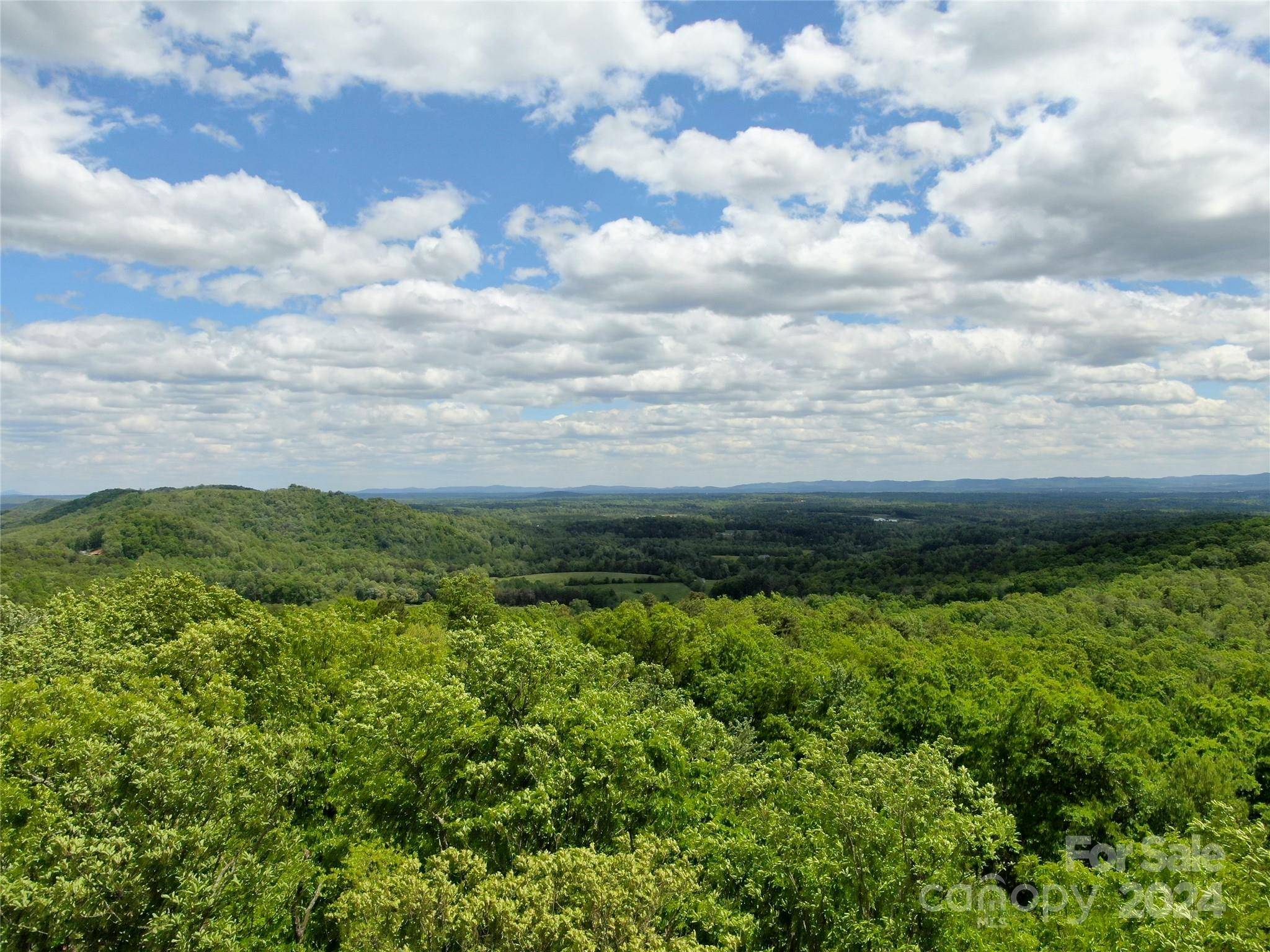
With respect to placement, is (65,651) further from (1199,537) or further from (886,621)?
(1199,537)

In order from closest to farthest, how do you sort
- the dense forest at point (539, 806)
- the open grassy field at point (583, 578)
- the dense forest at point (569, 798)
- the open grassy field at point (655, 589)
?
the dense forest at point (539, 806), the dense forest at point (569, 798), the open grassy field at point (655, 589), the open grassy field at point (583, 578)

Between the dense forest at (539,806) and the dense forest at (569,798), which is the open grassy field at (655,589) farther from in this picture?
the dense forest at (539,806)

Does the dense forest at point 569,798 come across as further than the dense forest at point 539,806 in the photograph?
Yes

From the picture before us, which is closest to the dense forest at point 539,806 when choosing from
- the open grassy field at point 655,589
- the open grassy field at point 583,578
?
the open grassy field at point 655,589

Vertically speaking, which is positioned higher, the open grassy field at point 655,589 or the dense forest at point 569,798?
the dense forest at point 569,798

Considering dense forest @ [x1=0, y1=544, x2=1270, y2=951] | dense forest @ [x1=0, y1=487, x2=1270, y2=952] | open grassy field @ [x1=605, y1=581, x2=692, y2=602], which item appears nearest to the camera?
dense forest @ [x1=0, y1=544, x2=1270, y2=951]

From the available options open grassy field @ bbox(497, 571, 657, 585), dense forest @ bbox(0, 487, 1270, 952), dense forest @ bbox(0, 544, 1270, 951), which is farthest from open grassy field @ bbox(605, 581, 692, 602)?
dense forest @ bbox(0, 544, 1270, 951)

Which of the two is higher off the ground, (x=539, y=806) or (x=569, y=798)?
(x=539, y=806)

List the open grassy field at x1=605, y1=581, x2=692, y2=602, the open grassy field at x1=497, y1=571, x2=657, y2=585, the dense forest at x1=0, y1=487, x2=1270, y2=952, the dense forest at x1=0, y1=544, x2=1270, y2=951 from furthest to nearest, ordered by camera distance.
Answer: the open grassy field at x1=497, y1=571, x2=657, y2=585 → the open grassy field at x1=605, y1=581, x2=692, y2=602 → the dense forest at x1=0, y1=487, x2=1270, y2=952 → the dense forest at x1=0, y1=544, x2=1270, y2=951

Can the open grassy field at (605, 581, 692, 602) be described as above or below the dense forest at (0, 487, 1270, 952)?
below

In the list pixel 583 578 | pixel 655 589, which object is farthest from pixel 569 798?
pixel 583 578

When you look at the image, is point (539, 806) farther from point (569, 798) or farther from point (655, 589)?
point (655, 589)

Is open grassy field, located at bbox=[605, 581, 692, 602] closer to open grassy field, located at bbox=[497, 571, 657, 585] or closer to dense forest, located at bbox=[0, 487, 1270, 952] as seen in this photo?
open grassy field, located at bbox=[497, 571, 657, 585]

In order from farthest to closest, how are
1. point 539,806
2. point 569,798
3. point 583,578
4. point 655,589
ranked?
1. point 583,578
2. point 655,589
3. point 569,798
4. point 539,806
